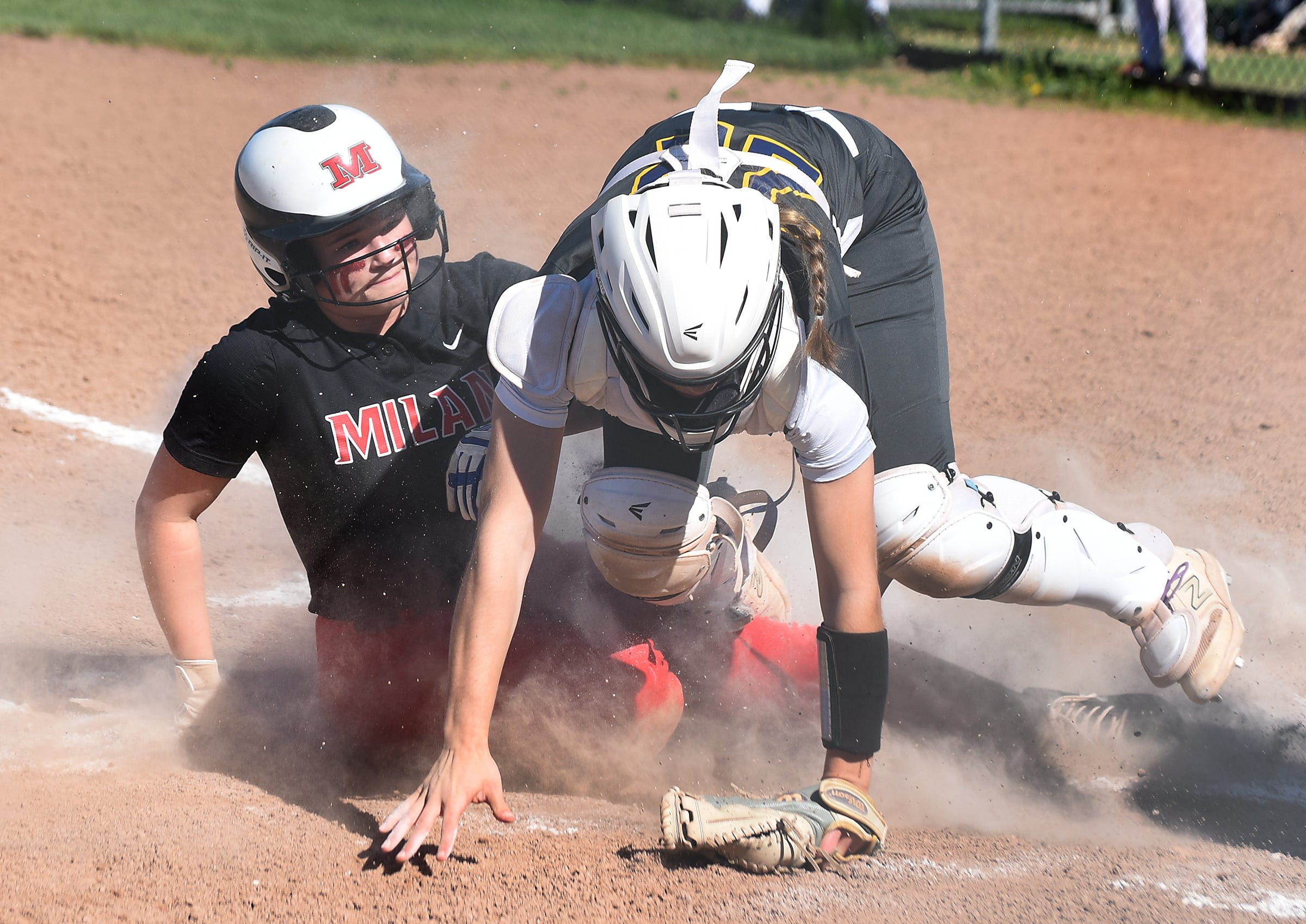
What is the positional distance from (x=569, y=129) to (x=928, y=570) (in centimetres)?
587

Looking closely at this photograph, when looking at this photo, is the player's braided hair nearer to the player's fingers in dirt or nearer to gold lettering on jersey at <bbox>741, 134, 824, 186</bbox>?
gold lettering on jersey at <bbox>741, 134, 824, 186</bbox>

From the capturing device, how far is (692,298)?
2158mm

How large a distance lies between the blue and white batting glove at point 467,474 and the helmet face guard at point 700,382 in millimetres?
556

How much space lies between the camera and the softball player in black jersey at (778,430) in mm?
2201

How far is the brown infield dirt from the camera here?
90.0 inches

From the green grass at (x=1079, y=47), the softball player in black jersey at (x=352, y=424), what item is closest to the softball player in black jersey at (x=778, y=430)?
the softball player in black jersey at (x=352, y=424)

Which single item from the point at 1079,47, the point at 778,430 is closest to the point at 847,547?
the point at 778,430

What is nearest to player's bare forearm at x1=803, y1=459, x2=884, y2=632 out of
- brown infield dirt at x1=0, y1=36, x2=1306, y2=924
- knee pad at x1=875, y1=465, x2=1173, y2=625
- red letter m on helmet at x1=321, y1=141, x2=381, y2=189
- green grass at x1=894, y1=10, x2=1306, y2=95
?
knee pad at x1=875, y1=465, x2=1173, y2=625

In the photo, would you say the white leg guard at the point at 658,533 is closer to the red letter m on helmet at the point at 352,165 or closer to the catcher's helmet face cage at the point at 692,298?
the catcher's helmet face cage at the point at 692,298

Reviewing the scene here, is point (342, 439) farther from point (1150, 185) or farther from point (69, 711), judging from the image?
point (1150, 185)

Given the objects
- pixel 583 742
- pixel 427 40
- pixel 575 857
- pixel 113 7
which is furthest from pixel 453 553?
pixel 113 7

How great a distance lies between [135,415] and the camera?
185 inches

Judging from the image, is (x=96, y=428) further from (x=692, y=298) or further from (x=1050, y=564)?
(x=1050, y=564)

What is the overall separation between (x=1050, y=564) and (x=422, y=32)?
31.7ft
